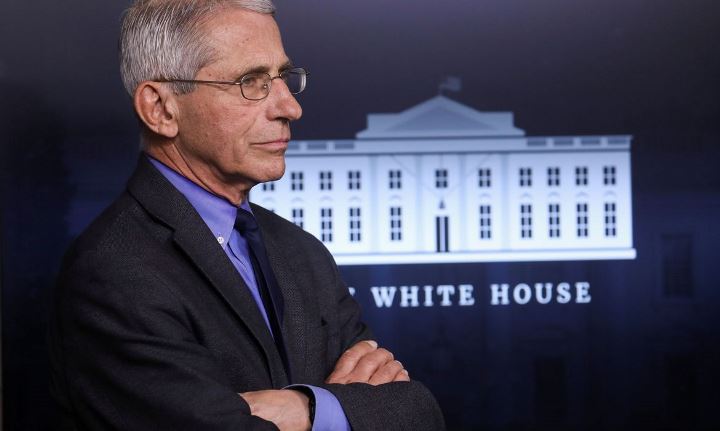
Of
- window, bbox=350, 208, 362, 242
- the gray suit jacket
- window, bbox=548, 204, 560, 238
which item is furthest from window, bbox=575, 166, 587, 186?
the gray suit jacket

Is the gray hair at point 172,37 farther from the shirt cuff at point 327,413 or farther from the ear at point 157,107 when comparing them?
the shirt cuff at point 327,413

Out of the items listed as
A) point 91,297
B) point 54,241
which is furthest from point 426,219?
point 91,297

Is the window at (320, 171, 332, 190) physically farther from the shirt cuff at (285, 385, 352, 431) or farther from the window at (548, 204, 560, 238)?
the shirt cuff at (285, 385, 352, 431)

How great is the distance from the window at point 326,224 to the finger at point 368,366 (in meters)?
1.37

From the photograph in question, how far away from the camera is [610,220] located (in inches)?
132

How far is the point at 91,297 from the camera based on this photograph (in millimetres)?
1616

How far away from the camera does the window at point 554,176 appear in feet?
11.0

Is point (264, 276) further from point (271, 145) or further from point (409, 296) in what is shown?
point (409, 296)

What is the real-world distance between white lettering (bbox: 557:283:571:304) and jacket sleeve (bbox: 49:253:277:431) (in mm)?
1930

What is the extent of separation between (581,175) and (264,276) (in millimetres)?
1795

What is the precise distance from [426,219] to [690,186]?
941 mm

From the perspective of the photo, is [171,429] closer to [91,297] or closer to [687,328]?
[91,297]

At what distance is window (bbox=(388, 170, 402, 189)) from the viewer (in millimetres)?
3338

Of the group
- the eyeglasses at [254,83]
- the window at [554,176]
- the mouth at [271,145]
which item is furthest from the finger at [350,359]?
the window at [554,176]
